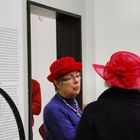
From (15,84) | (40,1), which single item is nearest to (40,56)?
(40,1)

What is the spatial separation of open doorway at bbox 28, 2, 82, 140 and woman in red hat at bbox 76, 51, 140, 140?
1882mm

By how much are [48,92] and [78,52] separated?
2.32ft

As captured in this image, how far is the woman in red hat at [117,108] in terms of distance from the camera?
128cm

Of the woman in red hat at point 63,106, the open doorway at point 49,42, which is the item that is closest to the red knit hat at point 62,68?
the woman in red hat at point 63,106

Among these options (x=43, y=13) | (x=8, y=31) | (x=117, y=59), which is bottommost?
(x=117, y=59)

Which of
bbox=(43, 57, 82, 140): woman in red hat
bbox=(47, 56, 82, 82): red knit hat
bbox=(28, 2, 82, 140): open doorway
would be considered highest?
bbox=(28, 2, 82, 140): open doorway

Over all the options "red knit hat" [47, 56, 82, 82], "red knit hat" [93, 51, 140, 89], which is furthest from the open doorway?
"red knit hat" [93, 51, 140, 89]

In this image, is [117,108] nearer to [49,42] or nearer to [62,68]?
[62,68]

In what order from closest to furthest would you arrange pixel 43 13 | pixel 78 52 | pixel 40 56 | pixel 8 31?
pixel 8 31, pixel 43 13, pixel 78 52, pixel 40 56

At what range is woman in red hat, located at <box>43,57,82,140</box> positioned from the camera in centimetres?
171

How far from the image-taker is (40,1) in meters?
2.82

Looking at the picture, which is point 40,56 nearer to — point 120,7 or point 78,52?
point 78,52

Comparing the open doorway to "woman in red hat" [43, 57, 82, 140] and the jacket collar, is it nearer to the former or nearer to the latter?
"woman in red hat" [43, 57, 82, 140]

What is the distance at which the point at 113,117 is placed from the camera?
4.23 feet
